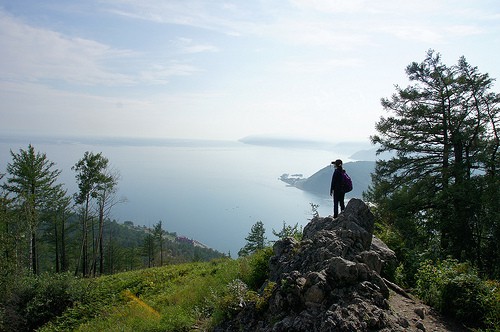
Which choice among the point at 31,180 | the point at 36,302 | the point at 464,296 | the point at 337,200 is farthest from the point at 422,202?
the point at 31,180

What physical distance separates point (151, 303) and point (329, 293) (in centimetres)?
849

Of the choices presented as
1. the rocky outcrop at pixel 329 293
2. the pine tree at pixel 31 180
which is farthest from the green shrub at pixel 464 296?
the pine tree at pixel 31 180

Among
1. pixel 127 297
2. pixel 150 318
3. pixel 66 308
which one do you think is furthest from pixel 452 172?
pixel 66 308

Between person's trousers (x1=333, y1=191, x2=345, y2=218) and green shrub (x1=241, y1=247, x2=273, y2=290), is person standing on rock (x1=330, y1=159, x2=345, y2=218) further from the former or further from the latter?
green shrub (x1=241, y1=247, x2=273, y2=290)

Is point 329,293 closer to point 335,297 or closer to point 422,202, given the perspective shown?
point 335,297

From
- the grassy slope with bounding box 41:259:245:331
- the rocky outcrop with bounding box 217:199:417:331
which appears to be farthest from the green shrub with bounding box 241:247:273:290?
the rocky outcrop with bounding box 217:199:417:331

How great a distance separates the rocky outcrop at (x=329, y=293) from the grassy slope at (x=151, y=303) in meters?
1.91

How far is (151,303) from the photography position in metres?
11.4

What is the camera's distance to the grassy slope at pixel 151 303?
321 inches

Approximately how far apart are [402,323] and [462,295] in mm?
2405

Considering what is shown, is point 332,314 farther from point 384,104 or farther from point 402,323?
point 384,104

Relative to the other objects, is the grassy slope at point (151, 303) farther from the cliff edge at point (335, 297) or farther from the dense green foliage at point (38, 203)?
the dense green foliage at point (38, 203)

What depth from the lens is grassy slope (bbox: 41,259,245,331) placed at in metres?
8.16

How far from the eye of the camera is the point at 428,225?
15.0 meters
